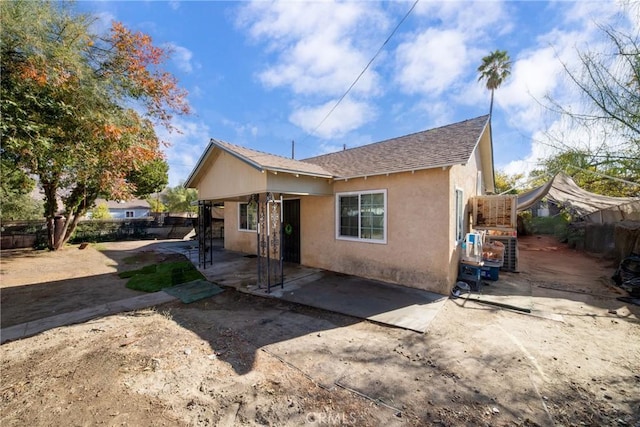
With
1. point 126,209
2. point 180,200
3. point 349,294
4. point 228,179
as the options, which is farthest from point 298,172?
point 126,209

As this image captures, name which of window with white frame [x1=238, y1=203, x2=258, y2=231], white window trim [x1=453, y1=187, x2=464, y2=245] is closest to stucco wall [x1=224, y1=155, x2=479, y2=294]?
white window trim [x1=453, y1=187, x2=464, y2=245]

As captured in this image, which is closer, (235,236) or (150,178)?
(235,236)

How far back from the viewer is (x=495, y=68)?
2167cm

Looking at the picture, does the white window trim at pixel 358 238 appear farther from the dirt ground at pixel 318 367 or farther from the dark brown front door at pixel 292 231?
the dirt ground at pixel 318 367

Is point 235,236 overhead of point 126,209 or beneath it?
beneath

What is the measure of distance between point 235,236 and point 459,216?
10338mm

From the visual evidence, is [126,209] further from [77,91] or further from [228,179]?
[228,179]

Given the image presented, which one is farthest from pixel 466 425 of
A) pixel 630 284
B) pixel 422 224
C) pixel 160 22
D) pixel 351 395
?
pixel 160 22

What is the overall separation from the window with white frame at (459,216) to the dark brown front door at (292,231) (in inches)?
213

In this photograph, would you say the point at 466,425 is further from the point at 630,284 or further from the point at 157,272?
the point at 157,272

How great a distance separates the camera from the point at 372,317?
5.10 metres

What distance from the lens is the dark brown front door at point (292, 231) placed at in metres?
9.78

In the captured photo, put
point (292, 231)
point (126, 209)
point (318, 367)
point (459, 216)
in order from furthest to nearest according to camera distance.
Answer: point (126, 209) → point (292, 231) → point (459, 216) → point (318, 367)

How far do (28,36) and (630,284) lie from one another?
50.9 ft
